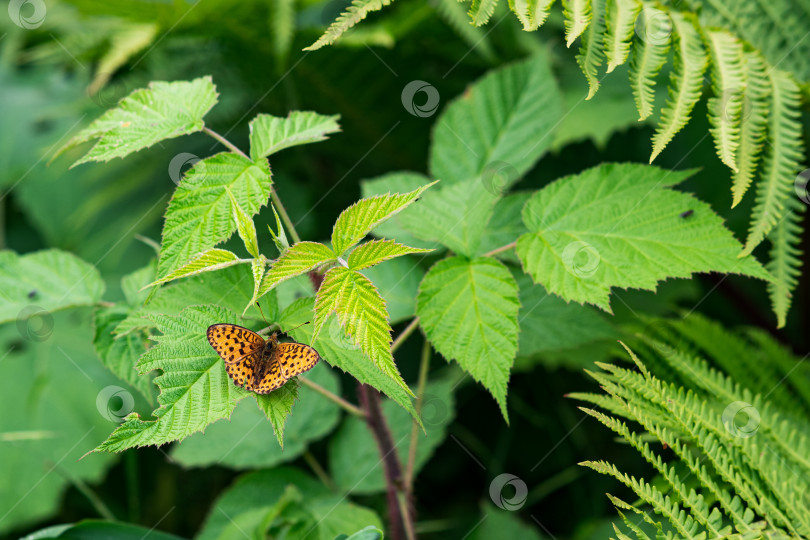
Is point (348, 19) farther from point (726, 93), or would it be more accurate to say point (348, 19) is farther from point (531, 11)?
point (726, 93)

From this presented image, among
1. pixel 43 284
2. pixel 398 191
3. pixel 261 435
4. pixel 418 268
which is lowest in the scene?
pixel 261 435

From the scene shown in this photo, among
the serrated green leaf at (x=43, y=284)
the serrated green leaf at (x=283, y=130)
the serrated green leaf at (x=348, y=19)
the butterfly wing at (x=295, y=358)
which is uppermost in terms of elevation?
the serrated green leaf at (x=348, y=19)

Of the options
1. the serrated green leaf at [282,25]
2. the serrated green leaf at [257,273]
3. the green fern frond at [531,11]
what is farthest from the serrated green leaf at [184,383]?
the serrated green leaf at [282,25]

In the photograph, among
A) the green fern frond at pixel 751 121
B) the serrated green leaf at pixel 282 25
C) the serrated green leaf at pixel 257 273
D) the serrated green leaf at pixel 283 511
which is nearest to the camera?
the serrated green leaf at pixel 257 273

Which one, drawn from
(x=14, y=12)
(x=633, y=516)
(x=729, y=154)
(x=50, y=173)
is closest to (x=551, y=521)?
(x=633, y=516)

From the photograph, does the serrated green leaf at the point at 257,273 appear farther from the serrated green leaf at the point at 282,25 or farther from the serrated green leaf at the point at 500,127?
the serrated green leaf at the point at 282,25

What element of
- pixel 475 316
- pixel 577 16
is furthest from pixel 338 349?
pixel 577 16

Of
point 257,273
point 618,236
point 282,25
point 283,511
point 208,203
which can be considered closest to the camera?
point 257,273
